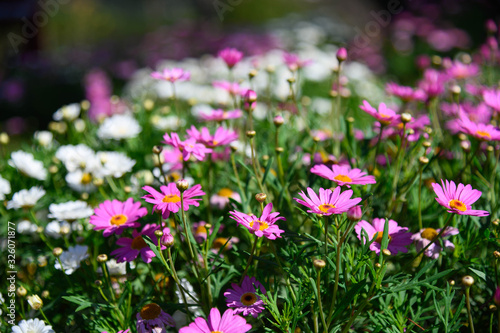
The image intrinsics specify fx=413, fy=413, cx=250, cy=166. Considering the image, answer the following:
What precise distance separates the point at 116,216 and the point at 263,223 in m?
0.44

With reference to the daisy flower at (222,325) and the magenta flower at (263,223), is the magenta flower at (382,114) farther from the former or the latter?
the daisy flower at (222,325)

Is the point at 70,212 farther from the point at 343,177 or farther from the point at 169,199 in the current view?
the point at 343,177

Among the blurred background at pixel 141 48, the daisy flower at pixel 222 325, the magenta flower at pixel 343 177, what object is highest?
the magenta flower at pixel 343 177

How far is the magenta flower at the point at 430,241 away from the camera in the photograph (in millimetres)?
1105

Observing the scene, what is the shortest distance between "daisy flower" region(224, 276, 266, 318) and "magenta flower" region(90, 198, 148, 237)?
0.31m

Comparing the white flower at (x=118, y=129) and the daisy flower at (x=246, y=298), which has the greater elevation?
the white flower at (x=118, y=129)

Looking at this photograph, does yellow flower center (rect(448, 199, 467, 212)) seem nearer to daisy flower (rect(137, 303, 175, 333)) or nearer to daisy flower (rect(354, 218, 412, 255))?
daisy flower (rect(354, 218, 412, 255))

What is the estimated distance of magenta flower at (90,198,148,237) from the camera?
107cm

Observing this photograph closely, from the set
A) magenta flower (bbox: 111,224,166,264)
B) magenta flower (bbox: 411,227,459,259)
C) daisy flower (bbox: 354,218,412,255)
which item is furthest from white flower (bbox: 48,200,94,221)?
magenta flower (bbox: 411,227,459,259)

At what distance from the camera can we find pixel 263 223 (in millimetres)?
954

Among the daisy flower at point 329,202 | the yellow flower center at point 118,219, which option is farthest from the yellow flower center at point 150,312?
the daisy flower at point 329,202

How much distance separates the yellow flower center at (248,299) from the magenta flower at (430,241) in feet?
1.57

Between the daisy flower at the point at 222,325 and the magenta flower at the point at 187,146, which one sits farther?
the magenta flower at the point at 187,146

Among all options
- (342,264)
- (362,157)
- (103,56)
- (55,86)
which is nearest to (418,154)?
(362,157)
